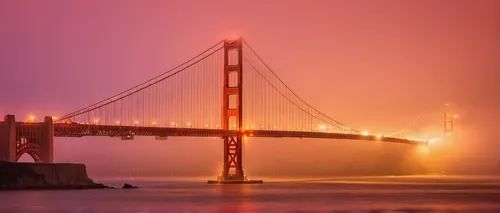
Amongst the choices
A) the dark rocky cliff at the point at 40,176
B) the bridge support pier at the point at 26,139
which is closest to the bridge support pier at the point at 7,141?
the bridge support pier at the point at 26,139

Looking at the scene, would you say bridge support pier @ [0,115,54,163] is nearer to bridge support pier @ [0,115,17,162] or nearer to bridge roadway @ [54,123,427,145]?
bridge support pier @ [0,115,17,162]

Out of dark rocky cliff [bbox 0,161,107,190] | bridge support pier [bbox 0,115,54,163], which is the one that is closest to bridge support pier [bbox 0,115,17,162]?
bridge support pier [bbox 0,115,54,163]

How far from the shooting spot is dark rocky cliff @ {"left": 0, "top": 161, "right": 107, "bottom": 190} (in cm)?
6619

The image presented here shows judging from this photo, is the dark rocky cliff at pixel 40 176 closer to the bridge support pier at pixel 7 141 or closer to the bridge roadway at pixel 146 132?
the bridge support pier at pixel 7 141

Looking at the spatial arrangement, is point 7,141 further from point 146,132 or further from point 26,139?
point 146,132

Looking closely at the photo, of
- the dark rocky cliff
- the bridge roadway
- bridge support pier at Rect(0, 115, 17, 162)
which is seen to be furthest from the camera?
the bridge roadway

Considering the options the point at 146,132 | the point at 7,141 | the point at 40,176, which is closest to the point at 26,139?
the point at 7,141

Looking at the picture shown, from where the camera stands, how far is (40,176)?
225ft

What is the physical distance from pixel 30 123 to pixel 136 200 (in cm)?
2400

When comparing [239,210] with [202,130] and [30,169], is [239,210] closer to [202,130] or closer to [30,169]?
[30,169]

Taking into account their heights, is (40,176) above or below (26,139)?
below

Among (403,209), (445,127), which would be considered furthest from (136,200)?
(445,127)

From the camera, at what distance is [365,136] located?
115562mm

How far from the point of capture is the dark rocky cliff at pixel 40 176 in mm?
66188
